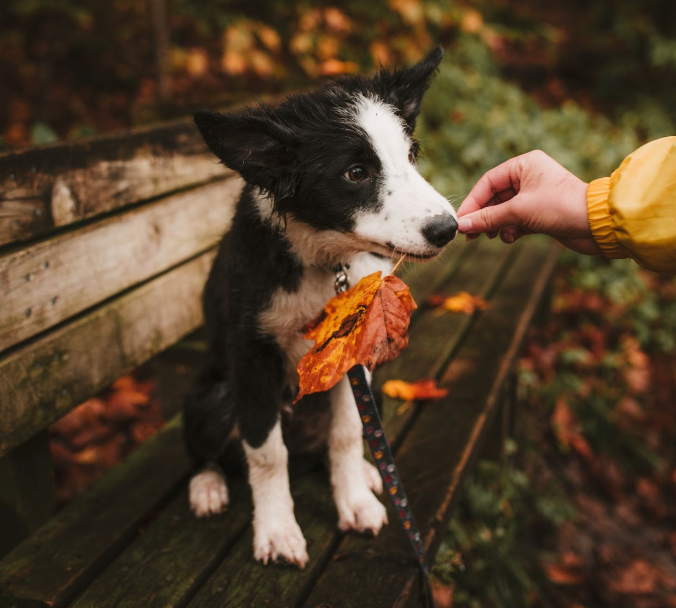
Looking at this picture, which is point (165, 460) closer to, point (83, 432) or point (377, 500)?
point (377, 500)

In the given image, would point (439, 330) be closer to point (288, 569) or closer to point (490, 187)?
point (490, 187)

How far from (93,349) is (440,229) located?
1.41m

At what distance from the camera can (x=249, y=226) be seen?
2.16m

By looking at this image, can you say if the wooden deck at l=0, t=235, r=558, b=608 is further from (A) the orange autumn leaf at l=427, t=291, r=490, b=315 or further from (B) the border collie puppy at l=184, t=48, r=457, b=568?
(A) the orange autumn leaf at l=427, t=291, r=490, b=315

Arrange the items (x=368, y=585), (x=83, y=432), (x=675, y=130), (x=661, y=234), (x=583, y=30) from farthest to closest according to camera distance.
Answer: (x=583, y=30) → (x=675, y=130) → (x=83, y=432) → (x=368, y=585) → (x=661, y=234)

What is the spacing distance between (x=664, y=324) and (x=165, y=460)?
14.3 feet

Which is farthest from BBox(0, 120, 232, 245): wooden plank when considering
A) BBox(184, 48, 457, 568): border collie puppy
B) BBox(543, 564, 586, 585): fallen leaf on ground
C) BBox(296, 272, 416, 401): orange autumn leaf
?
BBox(543, 564, 586, 585): fallen leaf on ground

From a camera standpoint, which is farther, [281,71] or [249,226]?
[281,71]

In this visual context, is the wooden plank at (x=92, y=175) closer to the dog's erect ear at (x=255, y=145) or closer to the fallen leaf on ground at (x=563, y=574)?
the dog's erect ear at (x=255, y=145)

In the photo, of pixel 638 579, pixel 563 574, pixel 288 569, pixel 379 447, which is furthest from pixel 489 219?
pixel 638 579

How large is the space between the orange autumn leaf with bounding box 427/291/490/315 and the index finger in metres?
1.54

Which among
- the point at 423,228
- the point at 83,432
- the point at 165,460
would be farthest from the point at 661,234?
the point at 83,432

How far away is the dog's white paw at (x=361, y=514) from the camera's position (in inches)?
84.7

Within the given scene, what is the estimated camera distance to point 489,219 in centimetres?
192
